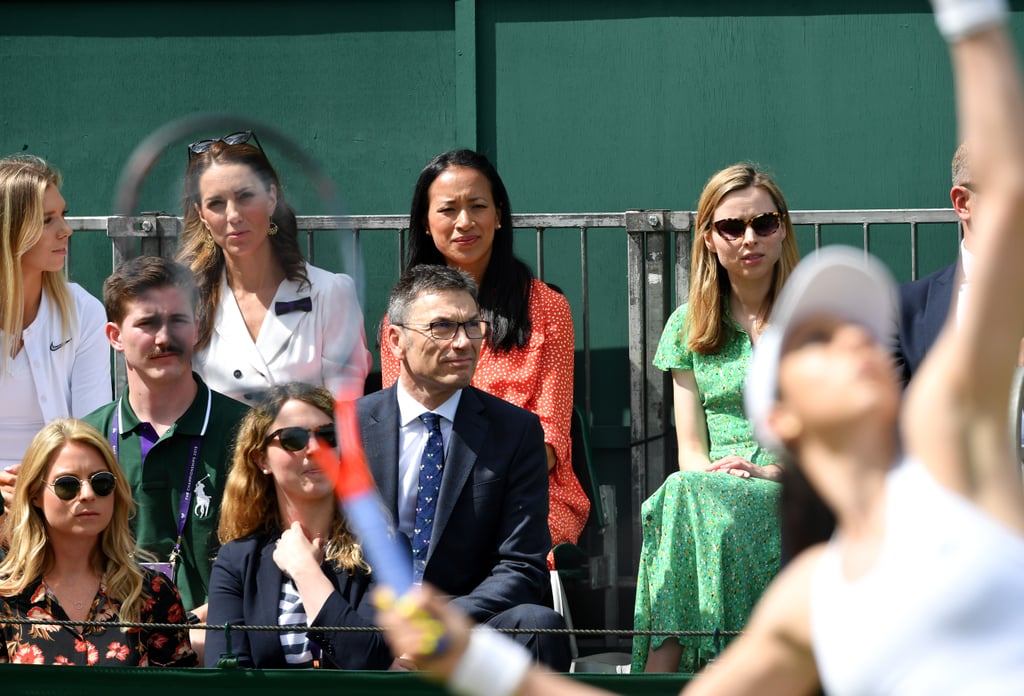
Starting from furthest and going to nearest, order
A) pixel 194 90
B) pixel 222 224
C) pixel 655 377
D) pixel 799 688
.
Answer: pixel 194 90, pixel 655 377, pixel 222 224, pixel 799 688

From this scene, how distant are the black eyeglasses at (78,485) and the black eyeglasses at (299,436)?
47 centimetres

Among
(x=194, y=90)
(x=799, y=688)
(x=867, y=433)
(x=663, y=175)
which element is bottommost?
(x=799, y=688)

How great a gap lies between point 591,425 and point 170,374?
6.88ft

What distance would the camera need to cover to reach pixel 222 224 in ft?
13.7

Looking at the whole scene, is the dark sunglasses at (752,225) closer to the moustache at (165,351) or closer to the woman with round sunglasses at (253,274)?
the woman with round sunglasses at (253,274)

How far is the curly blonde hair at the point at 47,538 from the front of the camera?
4340 millimetres

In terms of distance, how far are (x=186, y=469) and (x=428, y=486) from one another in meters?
0.84

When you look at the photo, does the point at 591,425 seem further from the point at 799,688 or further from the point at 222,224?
the point at 799,688

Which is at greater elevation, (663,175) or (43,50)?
(43,50)

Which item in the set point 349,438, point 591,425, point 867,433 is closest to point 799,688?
point 867,433

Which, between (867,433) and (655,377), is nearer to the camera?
(867,433)

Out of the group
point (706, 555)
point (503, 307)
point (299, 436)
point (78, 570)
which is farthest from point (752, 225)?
point (78, 570)

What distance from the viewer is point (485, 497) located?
468cm

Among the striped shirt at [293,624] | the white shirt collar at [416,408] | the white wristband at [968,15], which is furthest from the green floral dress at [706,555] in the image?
the white wristband at [968,15]
